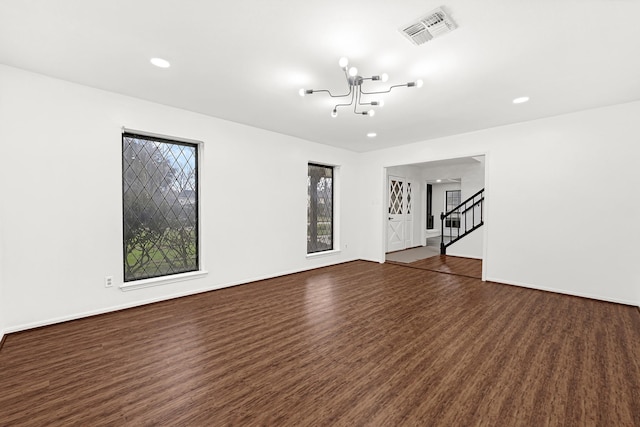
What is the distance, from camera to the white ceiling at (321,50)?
189 cm

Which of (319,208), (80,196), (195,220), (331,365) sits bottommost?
(331,365)

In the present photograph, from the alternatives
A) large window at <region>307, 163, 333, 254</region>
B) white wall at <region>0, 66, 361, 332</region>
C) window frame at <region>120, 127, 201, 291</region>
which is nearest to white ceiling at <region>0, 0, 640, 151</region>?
white wall at <region>0, 66, 361, 332</region>

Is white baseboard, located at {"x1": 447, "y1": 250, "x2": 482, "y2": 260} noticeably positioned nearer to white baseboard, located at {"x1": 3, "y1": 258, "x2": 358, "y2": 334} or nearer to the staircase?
the staircase

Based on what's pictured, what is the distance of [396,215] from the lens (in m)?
7.88

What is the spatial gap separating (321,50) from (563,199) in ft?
13.3

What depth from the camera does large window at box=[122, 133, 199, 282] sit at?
3514 mm

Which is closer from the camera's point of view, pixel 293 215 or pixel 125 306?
pixel 125 306

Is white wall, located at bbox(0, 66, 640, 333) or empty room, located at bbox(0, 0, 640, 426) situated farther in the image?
white wall, located at bbox(0, 66, 640, 333)

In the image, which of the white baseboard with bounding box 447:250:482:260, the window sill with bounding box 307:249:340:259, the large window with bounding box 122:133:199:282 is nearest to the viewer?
the large window with bounding box 122:133:199:282

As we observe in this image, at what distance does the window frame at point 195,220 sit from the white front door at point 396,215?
5.03 meters

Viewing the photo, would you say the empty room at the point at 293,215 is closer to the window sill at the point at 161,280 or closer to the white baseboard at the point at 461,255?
the window sill at the point at 161,280

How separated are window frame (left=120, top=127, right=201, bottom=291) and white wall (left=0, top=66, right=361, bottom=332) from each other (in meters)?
0.08

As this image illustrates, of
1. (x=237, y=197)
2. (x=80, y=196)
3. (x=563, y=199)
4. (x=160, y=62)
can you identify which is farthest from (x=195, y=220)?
(x=563, y=199)

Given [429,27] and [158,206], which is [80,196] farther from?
[429,27]
